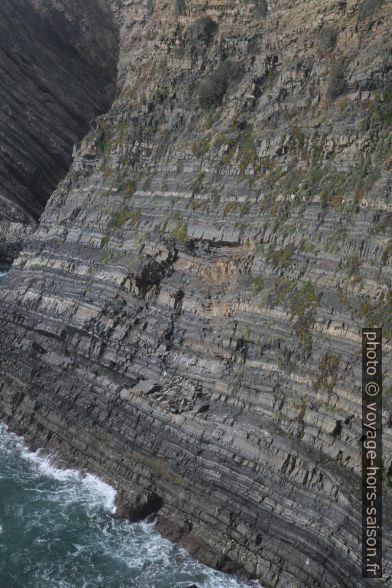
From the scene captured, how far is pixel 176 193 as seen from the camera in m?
33.0

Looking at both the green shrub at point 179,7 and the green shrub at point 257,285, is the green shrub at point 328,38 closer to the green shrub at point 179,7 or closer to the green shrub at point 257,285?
the green shrub at point 257,285

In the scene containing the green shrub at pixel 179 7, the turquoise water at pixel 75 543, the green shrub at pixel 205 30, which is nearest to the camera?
the turquoise water at pixel 75 543

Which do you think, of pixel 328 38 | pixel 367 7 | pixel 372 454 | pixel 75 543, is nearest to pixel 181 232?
pixel 328 38

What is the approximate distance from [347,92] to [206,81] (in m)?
9.52

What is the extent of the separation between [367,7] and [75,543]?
25.4 meters

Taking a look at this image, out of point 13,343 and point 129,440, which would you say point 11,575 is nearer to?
point 129,440

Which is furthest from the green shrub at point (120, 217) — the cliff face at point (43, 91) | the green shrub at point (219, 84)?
the cliff face at point (43, 91)

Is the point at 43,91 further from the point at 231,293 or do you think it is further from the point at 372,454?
the point at 372,454

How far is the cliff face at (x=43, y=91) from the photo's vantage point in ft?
190

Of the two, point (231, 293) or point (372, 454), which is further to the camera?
point (231, 293)

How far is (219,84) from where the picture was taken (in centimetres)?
3416

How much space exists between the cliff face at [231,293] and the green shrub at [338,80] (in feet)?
0.27

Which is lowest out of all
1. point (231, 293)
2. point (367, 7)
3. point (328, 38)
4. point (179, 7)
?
point (231, 293)

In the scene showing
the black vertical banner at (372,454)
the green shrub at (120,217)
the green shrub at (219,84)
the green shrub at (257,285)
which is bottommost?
the black vertical banner at (372,454)
